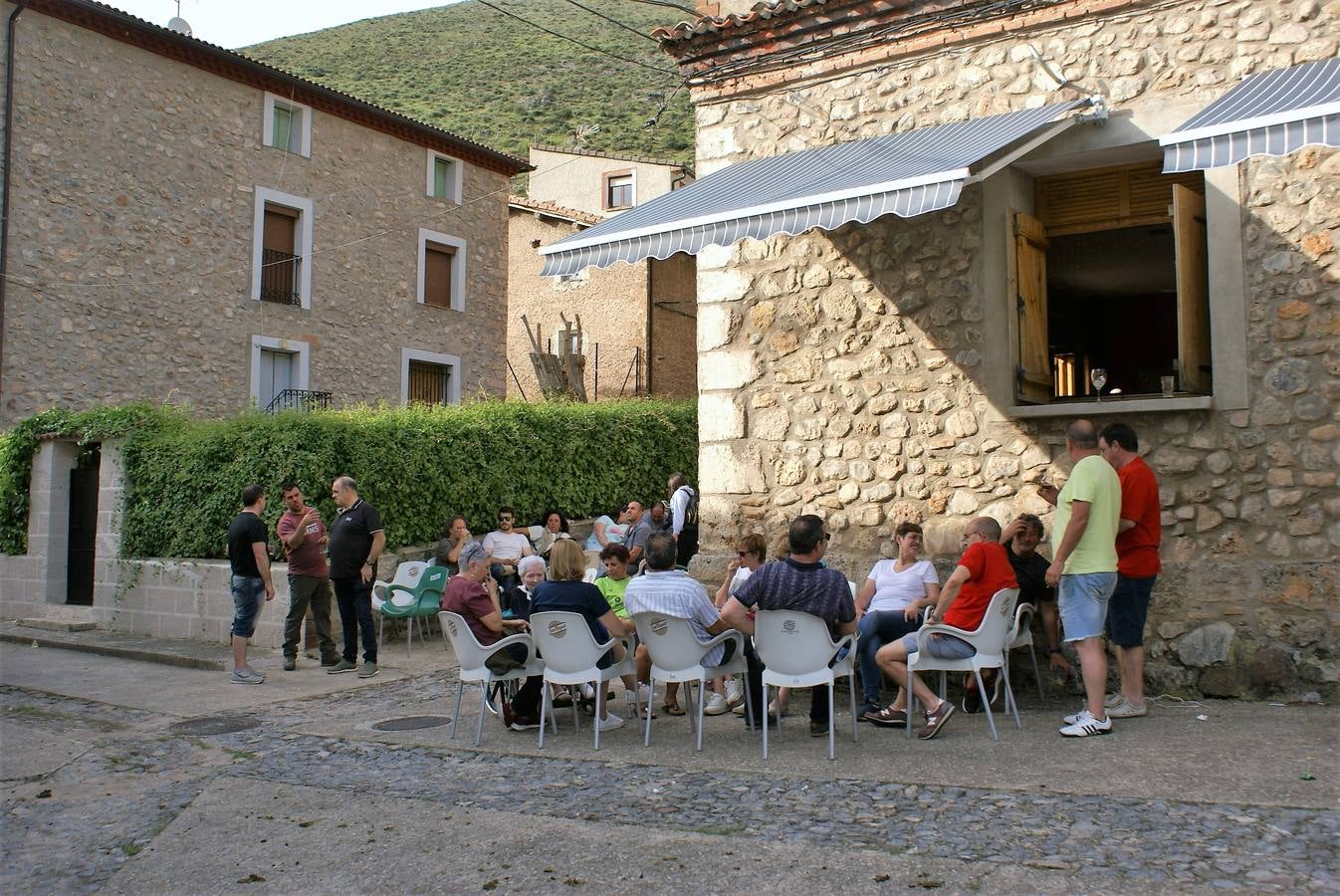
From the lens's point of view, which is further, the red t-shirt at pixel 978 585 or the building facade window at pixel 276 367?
the building facade window at pixel 276 367

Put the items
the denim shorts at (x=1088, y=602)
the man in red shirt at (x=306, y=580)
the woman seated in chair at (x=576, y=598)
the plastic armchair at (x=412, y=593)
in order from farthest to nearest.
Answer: the plastic armchair at (x=412, y=593) < the man in red shirt at (x=306, y=580) < the woman seated in chair at (x=576, y=598) < the denim shorts at (x=1088, y=602)

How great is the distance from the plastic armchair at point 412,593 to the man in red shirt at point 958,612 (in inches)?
192

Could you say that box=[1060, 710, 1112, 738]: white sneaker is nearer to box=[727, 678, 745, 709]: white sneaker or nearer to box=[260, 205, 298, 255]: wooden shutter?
box=[727, 678, 745, 709]: white sneaker

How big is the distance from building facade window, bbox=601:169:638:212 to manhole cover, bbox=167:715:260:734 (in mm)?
21861

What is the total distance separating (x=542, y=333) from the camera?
2639 cm

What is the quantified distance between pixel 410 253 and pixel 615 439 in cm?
937

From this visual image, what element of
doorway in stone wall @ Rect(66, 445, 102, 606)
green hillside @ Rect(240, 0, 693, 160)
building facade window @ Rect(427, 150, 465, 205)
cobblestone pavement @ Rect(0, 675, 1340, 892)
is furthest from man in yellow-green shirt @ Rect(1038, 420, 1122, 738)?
green hillside @ Rect(240, 0, 693, 160)

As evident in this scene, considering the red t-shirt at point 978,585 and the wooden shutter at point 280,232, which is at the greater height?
the wooden shutter at point 280,232

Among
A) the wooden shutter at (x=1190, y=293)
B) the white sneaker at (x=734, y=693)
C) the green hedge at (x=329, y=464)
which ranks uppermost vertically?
the wooden shutter at (x=1190, y=293)

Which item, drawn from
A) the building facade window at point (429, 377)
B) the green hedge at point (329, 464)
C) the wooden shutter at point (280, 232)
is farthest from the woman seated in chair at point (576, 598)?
the building facade window at point (429, 377)

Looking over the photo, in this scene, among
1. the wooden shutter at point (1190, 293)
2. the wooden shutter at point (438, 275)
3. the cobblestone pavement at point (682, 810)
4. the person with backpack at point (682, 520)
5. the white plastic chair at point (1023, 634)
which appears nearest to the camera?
the cobblestone pavement at point (682, 810)

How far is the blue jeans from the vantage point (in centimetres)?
621

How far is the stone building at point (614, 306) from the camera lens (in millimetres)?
24688

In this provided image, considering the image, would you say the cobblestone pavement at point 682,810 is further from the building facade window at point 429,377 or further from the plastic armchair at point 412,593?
the building facade window at point 429,377
